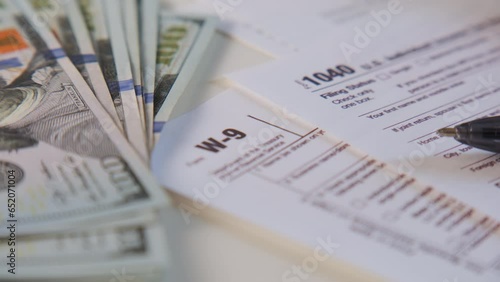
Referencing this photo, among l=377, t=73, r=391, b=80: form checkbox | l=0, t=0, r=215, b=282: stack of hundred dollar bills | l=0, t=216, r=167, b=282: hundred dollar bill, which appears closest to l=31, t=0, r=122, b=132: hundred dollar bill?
l=0, t=0, r=215, b=282: stack of hundred dollar bills

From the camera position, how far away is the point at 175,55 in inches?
23.9

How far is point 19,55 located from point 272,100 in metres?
0.26

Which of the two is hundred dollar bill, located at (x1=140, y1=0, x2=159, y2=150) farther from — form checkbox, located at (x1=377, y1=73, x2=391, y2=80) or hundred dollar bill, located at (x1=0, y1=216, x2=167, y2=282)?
form checkbox, located at (x1=377, y1=73, x2=391, y2=80)

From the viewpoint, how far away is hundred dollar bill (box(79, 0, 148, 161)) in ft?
1.62

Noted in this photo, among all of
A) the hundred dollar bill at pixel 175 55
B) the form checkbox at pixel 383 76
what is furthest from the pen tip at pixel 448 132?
the hundred dollar bill at pixel 175 55

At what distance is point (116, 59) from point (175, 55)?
6cm

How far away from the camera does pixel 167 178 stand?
0.45 metres

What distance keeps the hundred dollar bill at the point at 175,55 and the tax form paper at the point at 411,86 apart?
55 millimetres

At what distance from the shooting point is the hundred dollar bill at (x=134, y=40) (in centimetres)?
54

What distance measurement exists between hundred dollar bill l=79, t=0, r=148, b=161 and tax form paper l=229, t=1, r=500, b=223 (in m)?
0.11

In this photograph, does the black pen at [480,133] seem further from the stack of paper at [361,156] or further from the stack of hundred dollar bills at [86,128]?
the stack of hundred dollar bills at [86,128]

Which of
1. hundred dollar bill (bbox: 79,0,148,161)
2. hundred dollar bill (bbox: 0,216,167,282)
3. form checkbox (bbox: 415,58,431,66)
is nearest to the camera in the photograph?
hundred dollar bill (bbox: 0,216,167,282)

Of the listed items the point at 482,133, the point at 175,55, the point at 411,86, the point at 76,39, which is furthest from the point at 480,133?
the point at 76,39

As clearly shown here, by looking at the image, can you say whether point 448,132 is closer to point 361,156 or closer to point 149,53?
point 361,156
